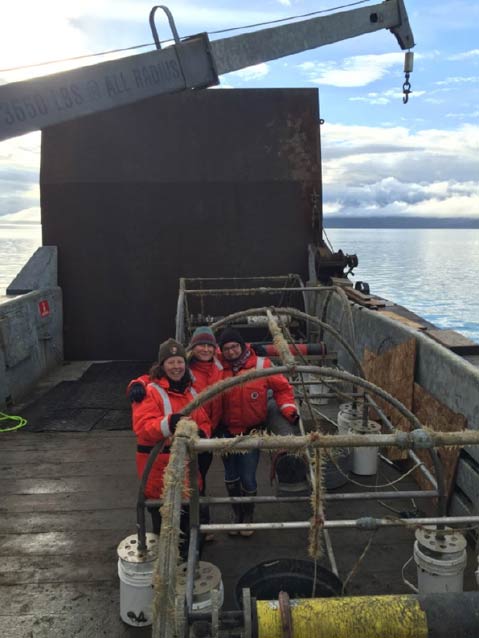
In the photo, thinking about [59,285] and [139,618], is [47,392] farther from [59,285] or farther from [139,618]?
[139,618]

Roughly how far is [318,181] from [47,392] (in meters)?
6.89

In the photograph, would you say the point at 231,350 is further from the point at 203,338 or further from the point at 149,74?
the point at 149,74

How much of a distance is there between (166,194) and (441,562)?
31.3 ft

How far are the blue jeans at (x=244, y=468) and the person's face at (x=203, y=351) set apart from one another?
72 centimetres

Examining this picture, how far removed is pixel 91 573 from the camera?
429 cm

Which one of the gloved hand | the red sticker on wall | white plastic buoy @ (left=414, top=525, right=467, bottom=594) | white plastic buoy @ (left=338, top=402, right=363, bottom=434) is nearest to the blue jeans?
the gloved hand

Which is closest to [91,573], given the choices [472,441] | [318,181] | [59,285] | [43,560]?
[43,560]

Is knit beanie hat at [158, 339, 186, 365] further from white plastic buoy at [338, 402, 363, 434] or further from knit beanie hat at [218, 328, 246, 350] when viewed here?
white plastic buoy at [338, 402, 363, 434]

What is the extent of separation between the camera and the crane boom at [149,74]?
623 centimetres

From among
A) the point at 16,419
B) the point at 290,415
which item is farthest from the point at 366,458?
the point at 16,419

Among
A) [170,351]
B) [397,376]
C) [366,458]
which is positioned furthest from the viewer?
[397,376]

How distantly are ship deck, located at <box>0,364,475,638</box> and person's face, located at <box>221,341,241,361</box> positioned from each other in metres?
1.60

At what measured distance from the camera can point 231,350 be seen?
4.59m

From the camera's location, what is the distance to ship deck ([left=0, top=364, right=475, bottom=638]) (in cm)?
390
